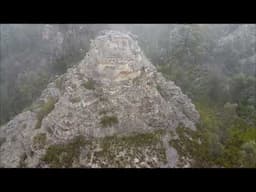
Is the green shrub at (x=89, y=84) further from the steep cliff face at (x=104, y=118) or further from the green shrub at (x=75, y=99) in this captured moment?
the green shrub at (x=75, y=99)

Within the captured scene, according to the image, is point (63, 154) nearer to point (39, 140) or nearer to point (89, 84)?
point (39, 140)

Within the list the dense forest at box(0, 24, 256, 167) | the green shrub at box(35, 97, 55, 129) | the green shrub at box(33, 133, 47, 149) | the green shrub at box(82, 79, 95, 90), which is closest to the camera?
the green shrub at box(33, 133, 47, 149)

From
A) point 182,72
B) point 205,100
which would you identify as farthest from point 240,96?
point 182,72

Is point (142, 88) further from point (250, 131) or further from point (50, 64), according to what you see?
point (50, 64)

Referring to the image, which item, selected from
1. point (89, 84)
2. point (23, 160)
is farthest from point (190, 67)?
point (23, 160)

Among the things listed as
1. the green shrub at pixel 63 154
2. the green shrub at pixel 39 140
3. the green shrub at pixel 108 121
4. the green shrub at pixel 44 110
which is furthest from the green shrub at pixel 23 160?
the green shrub at pixel 108 121

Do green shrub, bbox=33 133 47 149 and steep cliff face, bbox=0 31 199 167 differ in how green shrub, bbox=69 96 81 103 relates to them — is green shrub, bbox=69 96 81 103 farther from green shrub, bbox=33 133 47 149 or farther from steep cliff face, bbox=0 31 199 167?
green shrub, bbox=33 133 47 149

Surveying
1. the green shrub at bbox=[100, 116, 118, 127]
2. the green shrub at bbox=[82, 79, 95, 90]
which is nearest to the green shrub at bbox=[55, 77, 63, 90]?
the green shrub at bbox=[82, 79, 95, 90]
